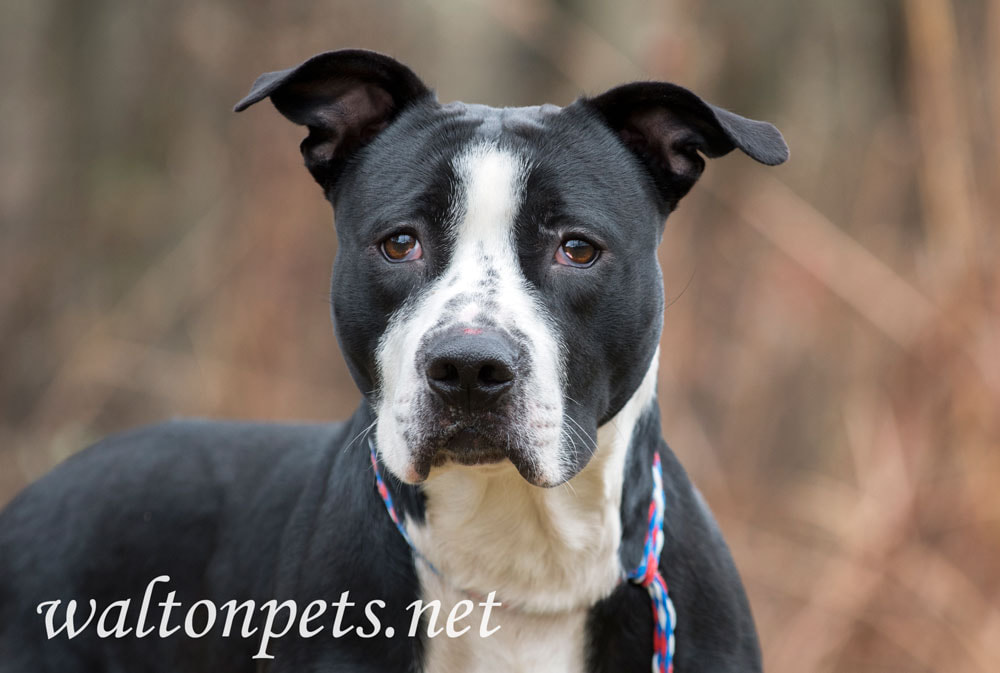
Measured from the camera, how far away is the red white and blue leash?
2885mm

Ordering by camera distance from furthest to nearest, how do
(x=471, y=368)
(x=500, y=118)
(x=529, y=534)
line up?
(x=500, y=118) → (x=529, y=534) → (x=471, y=368)

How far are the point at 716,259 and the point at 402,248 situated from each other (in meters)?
4.04

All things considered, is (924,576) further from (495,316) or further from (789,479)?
(495,316)

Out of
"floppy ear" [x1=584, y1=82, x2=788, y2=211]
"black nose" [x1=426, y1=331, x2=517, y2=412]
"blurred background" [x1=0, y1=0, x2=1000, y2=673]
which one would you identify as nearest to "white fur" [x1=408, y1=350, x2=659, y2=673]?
"black nose" [x1=426, y1=331, x2=517, y2=412]

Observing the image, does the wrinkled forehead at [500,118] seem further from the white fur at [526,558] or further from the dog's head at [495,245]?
the white fur at [526,558]

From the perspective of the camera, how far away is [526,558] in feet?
9.57

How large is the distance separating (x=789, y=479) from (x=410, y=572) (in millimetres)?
3950

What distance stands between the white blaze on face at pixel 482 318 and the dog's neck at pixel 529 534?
0.22 meters

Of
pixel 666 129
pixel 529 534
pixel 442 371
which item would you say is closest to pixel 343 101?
pixel 666 129

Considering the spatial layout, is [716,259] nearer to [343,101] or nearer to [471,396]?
[343,101]

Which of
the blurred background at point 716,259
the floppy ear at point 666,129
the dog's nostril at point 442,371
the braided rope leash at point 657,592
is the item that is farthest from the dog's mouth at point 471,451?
the blurred background at point 716,259

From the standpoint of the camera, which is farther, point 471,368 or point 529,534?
point 529,534

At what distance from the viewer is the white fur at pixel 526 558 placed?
9.52 ft

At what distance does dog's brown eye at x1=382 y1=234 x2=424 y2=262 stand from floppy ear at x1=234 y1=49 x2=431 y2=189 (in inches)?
17.9
